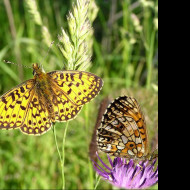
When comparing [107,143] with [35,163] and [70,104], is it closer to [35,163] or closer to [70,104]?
[70,104]

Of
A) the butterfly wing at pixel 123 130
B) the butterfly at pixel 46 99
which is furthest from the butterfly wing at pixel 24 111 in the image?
the butterfly wing at pixel 123 130

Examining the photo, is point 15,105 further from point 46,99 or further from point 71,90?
point 71,90

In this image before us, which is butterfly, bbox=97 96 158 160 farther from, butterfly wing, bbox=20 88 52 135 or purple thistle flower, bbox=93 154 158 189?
butterfly wing, bbox=20 88 52 135

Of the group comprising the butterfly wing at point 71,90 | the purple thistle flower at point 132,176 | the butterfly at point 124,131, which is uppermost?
the butterfly wing at point 71,90

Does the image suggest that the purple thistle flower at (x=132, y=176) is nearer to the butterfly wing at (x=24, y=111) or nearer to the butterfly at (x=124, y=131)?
the butterfly at (x=124, y=131)
